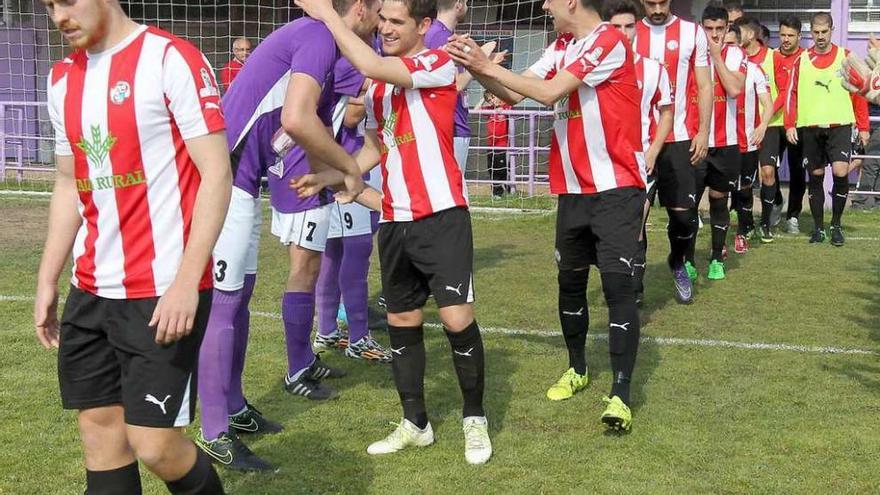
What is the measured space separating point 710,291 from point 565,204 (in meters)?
3.59

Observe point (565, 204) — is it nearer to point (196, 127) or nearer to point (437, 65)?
point (437, 65)

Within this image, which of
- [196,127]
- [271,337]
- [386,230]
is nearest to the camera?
[196,127]

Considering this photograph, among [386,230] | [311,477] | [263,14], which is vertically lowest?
[311,477]

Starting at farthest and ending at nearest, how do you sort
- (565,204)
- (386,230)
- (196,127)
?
(565,204) < (386,230) < (196,127)

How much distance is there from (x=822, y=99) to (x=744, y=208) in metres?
1.56

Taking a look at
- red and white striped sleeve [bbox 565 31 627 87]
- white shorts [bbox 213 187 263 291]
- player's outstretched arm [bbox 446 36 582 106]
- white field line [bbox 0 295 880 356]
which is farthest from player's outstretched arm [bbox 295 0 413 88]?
white field line [bbox 0 295 880 356]

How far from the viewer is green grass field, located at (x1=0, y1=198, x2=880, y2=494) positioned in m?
4.44

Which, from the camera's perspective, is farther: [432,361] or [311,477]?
[432,361]

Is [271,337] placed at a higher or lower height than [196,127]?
lower

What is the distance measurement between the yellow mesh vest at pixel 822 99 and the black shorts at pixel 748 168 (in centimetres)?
102

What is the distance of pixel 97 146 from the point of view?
10.1 feet

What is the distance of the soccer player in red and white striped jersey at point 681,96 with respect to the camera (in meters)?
7.99

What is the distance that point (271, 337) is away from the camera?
6.89 metres

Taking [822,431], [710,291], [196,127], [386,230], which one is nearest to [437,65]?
[386,230]
